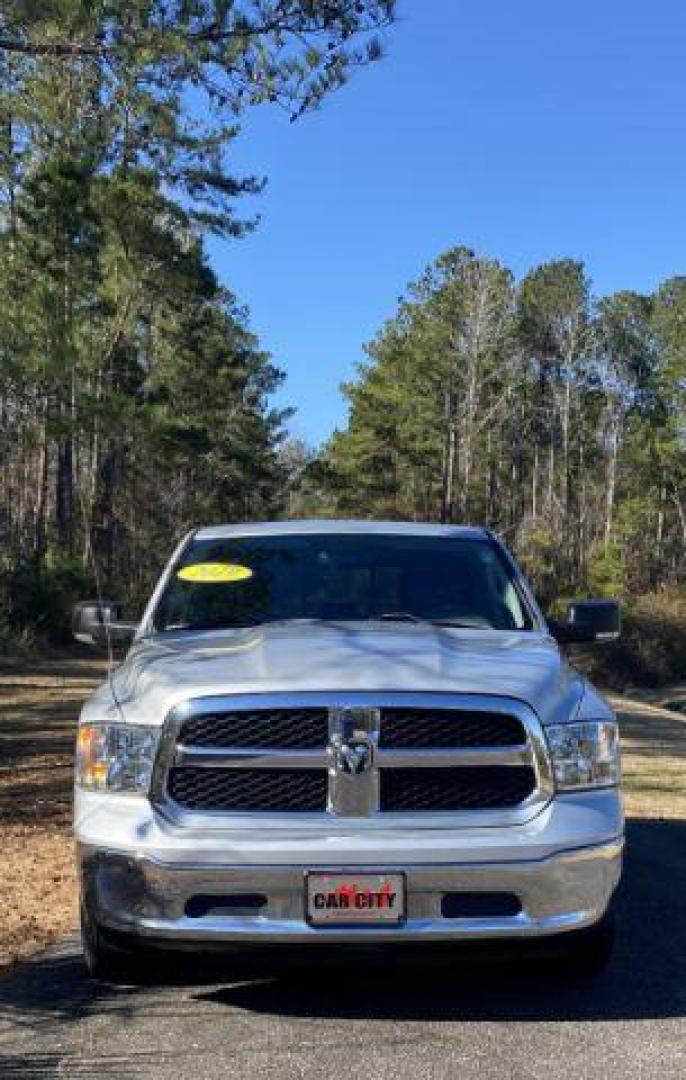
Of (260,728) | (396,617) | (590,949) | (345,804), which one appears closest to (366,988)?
(590,949)

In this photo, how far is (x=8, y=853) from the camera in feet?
24.9

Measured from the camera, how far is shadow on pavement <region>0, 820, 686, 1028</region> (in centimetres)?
432

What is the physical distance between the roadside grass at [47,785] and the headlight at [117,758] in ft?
4.12

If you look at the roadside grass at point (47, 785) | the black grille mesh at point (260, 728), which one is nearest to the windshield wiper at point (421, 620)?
the black grille mesh at point (260, 728)

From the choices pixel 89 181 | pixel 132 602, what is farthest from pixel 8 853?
pixel 132 602

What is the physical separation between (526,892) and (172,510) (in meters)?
40.1

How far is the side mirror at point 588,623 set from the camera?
6.18 meters

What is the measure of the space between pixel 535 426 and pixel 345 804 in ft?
243

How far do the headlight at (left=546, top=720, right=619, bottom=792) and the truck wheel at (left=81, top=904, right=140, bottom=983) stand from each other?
1.59 metres

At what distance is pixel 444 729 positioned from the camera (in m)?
4.31

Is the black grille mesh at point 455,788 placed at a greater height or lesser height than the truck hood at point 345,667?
lesser

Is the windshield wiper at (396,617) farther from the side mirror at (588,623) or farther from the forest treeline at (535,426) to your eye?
the forest treeline at (535,426)

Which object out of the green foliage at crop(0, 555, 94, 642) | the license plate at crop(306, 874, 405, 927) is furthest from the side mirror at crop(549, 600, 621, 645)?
the green foliage at crop(0, 555, 94, 642)

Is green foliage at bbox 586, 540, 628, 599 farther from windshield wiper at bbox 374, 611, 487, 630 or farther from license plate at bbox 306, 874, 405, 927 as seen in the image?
license plate at bbox 306, 874, 405, 927
